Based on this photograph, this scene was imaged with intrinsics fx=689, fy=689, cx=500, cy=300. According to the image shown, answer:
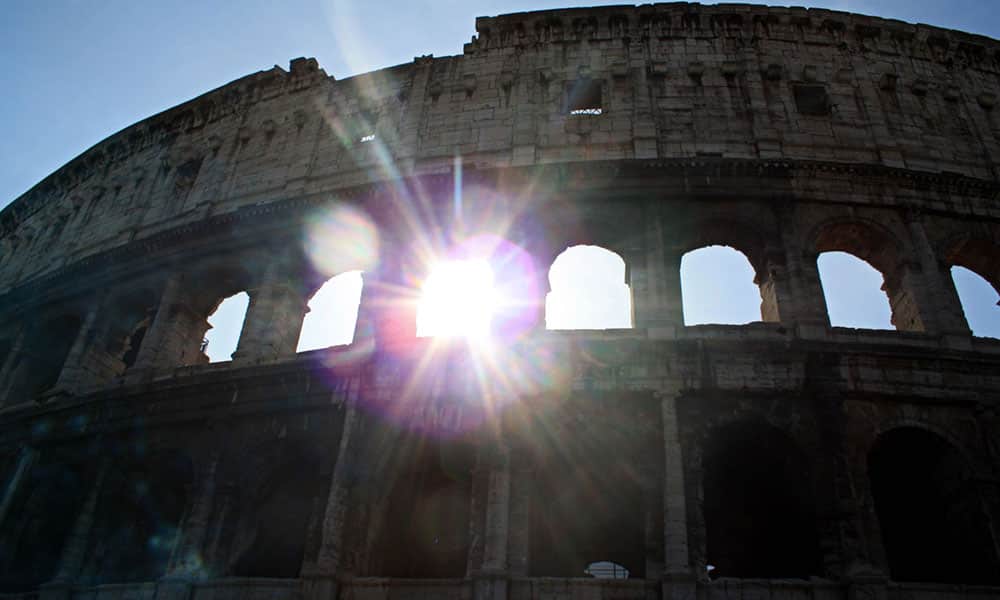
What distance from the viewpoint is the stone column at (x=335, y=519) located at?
32.2ft

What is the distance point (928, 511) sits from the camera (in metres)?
10.7

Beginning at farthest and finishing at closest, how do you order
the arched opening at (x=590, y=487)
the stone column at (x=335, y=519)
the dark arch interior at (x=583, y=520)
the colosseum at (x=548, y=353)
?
the dark arch interior at (x=583, y=520), the arched opening at (x=590, y=487), the colosseum at (x=548, y=353), the stone column at (x=335, y=519)

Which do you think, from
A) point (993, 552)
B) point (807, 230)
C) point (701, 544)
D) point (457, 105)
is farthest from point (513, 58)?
point (993, 552)

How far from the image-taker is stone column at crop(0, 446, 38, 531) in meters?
13.6

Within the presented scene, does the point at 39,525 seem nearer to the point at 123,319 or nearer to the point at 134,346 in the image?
the point at 123,319

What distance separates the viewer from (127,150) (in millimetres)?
20953

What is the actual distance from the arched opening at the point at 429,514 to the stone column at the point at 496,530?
97cm

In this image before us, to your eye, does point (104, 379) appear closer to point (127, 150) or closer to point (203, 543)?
point (203, 543)

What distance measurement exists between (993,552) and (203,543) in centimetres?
1169

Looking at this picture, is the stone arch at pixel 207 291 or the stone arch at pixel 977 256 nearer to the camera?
the stone arch at pixel 977 256

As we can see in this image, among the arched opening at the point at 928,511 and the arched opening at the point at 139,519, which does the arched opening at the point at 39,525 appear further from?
the arched opening at the point at 928,511

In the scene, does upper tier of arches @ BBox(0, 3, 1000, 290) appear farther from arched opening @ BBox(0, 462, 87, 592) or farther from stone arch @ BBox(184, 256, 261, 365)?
arched opening @ BBox(0, 462, 87, 592)

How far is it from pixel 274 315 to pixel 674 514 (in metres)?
8.49

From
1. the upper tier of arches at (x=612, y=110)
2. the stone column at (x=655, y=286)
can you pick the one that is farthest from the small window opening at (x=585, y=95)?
the stone column at (x=655, y=286)
